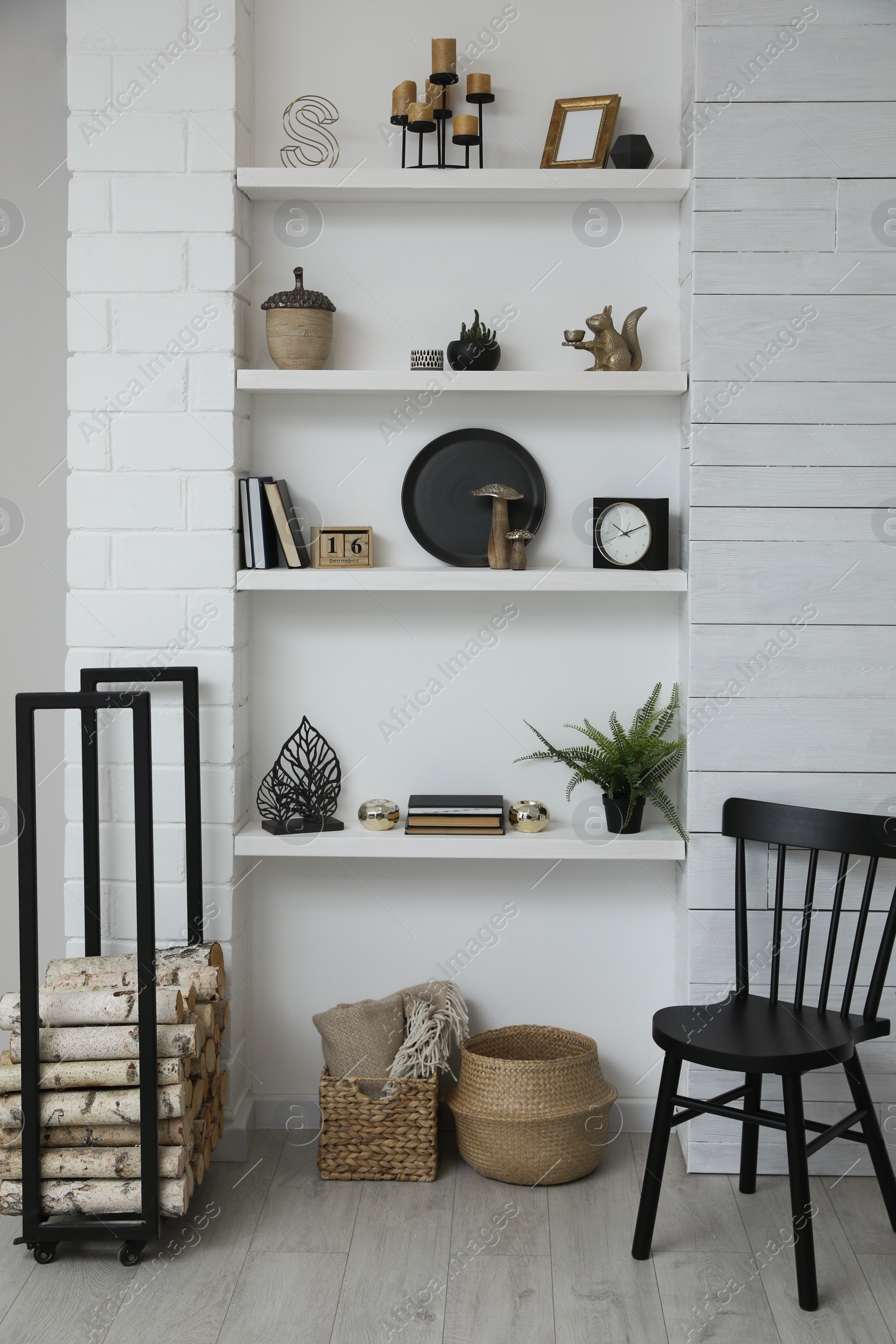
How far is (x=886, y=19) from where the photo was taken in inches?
90.2

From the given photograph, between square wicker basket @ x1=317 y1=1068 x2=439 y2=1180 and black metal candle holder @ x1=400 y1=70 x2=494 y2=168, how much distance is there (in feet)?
6.68

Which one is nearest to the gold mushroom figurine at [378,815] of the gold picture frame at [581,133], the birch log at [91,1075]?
the birch log at [91,1075]

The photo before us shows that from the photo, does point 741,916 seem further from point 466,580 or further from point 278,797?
point 278,797

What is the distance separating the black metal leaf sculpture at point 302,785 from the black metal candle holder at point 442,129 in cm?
131

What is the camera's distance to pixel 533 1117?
230 centimetres

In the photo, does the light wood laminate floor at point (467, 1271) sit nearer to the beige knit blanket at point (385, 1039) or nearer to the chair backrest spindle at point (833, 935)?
the beige knit blanket at point (385, 1039)

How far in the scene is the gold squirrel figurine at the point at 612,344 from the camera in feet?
7.94

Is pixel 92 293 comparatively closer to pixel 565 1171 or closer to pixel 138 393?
pixel 138 393

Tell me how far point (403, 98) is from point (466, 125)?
0.15m

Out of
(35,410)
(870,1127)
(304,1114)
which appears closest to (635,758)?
(870,1127)

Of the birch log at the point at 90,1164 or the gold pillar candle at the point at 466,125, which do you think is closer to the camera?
the birch log at the point at 90,1164

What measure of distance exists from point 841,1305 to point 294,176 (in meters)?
2.48

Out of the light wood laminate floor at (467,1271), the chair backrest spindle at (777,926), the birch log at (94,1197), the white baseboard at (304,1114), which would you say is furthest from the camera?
the white baseboard at (304,1114)

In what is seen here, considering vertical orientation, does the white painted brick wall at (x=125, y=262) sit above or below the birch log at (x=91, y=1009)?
above
